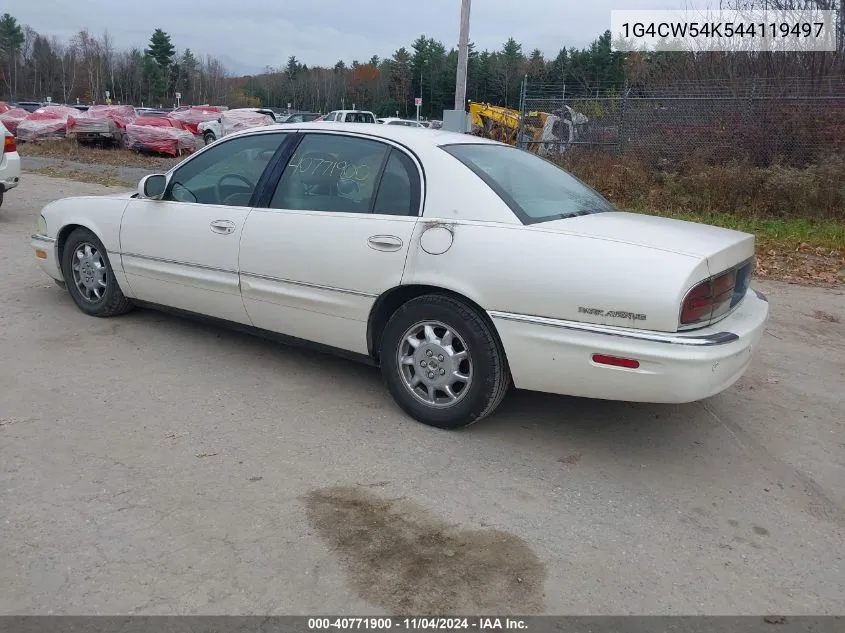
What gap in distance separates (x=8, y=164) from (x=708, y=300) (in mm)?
9653

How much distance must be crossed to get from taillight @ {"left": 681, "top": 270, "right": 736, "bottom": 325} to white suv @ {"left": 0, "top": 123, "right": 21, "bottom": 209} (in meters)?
9.51

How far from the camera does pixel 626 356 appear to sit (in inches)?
128

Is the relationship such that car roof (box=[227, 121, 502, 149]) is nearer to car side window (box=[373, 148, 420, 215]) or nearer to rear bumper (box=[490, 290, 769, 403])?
car side window (box=[373, 148, 420, 215])

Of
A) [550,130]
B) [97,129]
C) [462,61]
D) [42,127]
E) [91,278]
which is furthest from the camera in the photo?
[42,127]

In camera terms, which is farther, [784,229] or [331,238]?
[784,229]

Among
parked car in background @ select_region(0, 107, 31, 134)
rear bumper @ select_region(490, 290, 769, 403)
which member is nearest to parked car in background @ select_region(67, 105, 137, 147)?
parked car in background @ select_region(0, 107, 31, 134)

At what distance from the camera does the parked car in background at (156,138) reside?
22.9 meters

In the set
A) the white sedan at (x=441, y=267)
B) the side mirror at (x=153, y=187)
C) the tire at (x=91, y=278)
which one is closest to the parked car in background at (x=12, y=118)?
the tire at (x=91, y=278)

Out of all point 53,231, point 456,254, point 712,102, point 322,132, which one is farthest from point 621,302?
point 712,102

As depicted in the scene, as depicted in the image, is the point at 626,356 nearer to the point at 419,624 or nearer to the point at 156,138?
the point at 419,624

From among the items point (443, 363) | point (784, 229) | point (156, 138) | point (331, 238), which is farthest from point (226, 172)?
point (156, 138)

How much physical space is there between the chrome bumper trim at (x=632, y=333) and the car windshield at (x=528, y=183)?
52cm

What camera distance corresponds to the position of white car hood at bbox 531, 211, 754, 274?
343cm

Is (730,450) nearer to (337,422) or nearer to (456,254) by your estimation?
(456,254)
